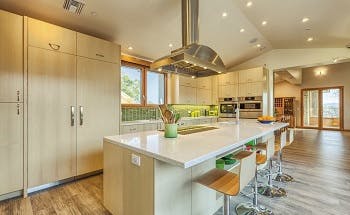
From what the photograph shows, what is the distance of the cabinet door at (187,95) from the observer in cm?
523

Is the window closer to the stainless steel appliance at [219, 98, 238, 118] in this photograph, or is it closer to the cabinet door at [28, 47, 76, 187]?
the cabinet door at [28, 47, 76, 187]

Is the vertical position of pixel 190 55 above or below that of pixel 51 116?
above

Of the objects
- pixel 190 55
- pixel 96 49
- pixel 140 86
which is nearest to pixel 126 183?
pixel 190 55

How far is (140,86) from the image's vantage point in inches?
180

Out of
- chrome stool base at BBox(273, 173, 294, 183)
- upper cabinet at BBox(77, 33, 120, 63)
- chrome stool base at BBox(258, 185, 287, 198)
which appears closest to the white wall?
chrome stool base at BBox(273, 173, 294, 183)

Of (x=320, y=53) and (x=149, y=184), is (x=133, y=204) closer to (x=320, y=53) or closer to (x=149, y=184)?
(x=149, y=184)

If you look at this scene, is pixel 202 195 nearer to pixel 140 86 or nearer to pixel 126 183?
pixel 126 183

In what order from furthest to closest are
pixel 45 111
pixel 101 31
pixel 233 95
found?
pixel 233 95
pixel 101 31
pixel 45 111

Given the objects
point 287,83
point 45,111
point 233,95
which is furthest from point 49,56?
point 287,83

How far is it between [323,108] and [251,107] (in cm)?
708

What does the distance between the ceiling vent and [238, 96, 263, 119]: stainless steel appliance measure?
510 centimetres

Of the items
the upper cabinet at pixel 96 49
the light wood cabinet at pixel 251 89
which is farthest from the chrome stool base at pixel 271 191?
the light wood cabinet at pixel 251 89

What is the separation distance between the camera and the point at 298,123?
10.7 metres

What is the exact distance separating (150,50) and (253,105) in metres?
3.68
